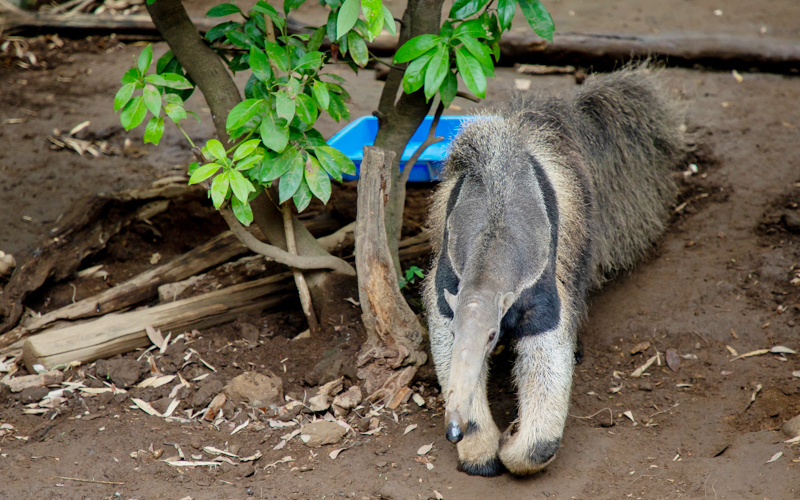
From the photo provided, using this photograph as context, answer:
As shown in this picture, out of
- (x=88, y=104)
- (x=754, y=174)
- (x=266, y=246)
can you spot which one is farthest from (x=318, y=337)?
(x=88, y=104)

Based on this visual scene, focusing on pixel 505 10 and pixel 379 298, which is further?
pixel 379 298

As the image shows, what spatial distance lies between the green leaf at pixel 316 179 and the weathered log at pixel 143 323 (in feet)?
5.26

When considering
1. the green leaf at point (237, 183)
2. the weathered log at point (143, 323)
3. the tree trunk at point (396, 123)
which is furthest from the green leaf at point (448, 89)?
the weathered log at point (143, 323)

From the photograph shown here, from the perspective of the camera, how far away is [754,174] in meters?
6.26

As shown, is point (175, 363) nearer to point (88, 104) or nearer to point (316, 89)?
point (316, 89)

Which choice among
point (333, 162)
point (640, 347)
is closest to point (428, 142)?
point (333, 162)

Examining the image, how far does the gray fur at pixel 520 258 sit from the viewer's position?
3.19m

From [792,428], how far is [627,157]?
2.63m

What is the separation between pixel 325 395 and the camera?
4398 mm

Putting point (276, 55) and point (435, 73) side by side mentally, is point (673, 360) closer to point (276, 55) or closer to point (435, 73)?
point (435, 73)

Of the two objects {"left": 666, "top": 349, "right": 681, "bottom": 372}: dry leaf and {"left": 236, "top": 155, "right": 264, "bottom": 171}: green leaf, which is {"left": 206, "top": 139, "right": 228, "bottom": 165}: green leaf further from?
{"left": 666, "top": 349, "right": 681, "bottom": 372}: dry leaf

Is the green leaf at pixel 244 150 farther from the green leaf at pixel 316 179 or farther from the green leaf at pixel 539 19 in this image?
the green leaf at pixel 539 19

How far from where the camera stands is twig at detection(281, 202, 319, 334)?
4.85 m

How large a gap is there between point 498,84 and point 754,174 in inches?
127
